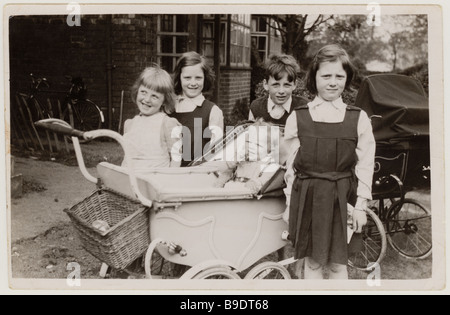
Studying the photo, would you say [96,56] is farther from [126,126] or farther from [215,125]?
[215,125]

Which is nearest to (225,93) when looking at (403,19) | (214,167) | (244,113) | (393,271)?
(244,113)

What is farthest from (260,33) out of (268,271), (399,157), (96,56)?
(268,271)

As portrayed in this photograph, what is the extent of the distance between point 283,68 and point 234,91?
311mm

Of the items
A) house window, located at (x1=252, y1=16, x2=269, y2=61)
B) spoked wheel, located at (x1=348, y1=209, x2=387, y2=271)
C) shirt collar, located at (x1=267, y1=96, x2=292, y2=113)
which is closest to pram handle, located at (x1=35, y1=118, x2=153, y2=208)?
shirt collar, located at (x1=267, y1=96, x2=292, y2=113)

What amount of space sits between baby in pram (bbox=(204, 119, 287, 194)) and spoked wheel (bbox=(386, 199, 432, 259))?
749 millimetres

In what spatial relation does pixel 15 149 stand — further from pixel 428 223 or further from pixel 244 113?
pixel 428 223

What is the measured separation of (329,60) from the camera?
85.6 inches

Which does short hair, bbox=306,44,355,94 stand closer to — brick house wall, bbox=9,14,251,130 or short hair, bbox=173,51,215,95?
brick house wall, bbox=9,14,251,130

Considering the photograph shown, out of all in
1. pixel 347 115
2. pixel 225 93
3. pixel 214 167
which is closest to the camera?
pixel 347 115

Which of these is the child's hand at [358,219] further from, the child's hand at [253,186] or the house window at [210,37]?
the house window at [210,37]

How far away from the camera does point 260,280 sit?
7.76 feet

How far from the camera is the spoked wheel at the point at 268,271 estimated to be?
7.55 feet

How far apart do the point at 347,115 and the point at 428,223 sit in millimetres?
775

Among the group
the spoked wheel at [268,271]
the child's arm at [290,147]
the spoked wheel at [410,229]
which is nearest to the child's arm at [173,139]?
the child's arm at [290,147]
